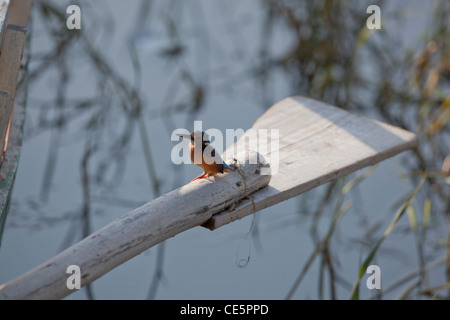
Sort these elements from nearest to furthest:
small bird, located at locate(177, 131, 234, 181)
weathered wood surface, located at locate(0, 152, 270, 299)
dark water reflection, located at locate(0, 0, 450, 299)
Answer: weathered wood surface, located at locate(0, 152, 270, 299)
small bird, located at locate(177, 131, 234, 181)
dark water reflection, located at locate(0, 0, 450, 299)

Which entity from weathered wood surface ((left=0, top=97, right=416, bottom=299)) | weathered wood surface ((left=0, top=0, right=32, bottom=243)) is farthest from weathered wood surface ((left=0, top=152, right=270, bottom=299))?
weathered wood surface ((left=0, top=0, right=32, bottom=243))

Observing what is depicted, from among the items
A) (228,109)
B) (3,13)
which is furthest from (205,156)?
(228,109)

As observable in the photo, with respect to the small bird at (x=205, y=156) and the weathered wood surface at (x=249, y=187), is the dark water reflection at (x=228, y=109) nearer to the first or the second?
the weathered wood surface at (x=249, y=187)

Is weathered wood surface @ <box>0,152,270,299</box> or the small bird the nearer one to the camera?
weathered wood surface @ <box>0,152,270,299</box>

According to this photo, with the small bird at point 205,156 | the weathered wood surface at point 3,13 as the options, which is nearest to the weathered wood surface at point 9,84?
the weathered wood surface at point 3,13

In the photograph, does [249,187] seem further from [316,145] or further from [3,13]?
[3,13]

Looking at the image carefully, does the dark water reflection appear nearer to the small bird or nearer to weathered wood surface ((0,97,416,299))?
weathered wood surface ((0,97,416,299))

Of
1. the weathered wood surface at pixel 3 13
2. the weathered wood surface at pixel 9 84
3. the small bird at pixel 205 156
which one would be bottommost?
the small bird at pixel 205 156
